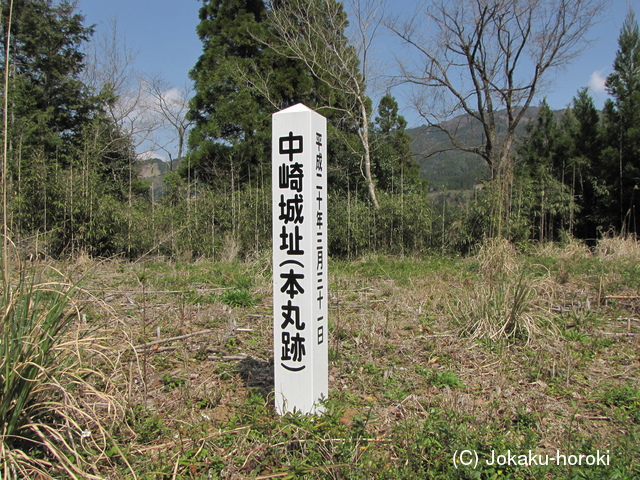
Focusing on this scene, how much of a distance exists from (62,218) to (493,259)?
7.00m

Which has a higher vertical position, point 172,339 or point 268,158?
point 268,158

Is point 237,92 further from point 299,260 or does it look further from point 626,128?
point 299,260

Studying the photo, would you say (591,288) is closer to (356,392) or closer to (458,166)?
(356,392)

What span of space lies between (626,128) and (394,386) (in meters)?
11.7

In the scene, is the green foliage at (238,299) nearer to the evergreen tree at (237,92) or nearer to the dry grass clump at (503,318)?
the dry grass clump at (503,318)

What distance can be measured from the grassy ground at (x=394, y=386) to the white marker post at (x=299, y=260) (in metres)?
0.19

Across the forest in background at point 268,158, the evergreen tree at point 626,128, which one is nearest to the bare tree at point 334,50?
the forest in background at point 268,158

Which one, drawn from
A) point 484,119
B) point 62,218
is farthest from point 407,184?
point 62,218

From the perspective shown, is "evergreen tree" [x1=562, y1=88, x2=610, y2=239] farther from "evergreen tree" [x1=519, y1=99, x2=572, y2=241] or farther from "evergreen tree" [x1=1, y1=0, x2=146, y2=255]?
"evergreen tree" [x1=1, y1=0, x2=146, y2=255]

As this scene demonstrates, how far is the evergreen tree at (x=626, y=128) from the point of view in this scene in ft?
33.7

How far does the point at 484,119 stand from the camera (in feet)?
43.2

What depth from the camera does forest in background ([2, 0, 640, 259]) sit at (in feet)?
26.2

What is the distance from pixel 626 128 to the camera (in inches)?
434

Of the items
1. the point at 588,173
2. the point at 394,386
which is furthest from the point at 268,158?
the point at 394,386
